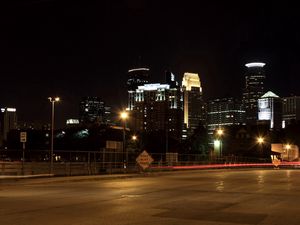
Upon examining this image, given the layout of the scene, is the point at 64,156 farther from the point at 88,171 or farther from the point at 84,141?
the point at 84,141

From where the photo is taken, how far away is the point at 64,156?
48594 mm

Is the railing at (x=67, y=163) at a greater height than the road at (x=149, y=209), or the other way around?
the railing at (x=67, y=163)

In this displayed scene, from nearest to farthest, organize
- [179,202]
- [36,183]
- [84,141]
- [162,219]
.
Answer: [162,219]
[179,202]
[36,183]
[84,141]

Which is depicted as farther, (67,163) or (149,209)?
(67,163)

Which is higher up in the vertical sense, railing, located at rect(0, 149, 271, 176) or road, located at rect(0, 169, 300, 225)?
railing, located at rect(0, 149, 271, 176)

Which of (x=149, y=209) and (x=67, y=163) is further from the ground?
(x=67, y=163)

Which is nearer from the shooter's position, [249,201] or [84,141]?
[249,201]

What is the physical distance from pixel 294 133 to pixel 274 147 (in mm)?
59141

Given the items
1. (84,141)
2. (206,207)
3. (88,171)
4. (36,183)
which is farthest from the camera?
(84,141)

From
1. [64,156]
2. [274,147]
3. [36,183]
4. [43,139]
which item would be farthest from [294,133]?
[36,183]

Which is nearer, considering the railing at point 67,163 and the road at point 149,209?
the road at point 149,209

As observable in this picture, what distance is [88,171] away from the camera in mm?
44938

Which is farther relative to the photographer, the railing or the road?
the railing

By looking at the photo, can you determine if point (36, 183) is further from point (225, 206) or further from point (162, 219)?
point (162, 219)
